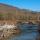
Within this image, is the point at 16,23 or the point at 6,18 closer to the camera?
the point at 6,18

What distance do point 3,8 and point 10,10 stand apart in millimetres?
281

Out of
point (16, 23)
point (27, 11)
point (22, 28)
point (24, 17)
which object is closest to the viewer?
point (27, 11)

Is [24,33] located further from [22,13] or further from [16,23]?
[22,13]

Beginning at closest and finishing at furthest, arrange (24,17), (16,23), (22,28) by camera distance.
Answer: (24,17) < (16,23) < (22,28)

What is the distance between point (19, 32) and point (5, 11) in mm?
916

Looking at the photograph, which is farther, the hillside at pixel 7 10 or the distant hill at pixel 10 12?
the hillside at pixel 7 10

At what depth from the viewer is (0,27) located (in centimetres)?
407

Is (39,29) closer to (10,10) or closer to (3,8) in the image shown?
(10,10)

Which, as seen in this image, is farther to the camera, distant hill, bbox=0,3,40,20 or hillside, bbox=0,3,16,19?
hillside, bbox=0,3,16,19

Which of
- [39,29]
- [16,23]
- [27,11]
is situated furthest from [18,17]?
[39,29]

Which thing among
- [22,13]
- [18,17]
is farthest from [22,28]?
[22,13]

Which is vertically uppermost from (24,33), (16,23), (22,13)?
(22,13)

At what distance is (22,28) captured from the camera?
4.37 metres

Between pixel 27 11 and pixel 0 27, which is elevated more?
pixel 27 11
